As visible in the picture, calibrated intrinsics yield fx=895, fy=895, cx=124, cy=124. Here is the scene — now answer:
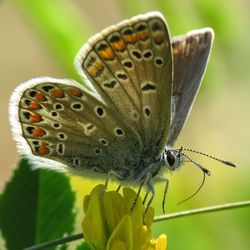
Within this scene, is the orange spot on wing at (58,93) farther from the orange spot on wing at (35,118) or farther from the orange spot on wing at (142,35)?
the orange spot on wing at (142,35)

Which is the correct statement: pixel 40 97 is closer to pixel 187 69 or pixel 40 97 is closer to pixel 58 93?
pixel 58 93

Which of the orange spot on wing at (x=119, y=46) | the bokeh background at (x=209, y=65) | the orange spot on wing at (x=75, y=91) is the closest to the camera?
the orange spot on wing at (x=119, y=46)

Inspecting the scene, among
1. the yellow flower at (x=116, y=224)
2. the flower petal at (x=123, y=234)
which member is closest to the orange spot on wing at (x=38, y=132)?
the yellow flower at (x=116, y=224)

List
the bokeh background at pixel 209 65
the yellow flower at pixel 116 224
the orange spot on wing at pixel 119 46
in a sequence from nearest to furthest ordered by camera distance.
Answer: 1. the yellow flower at pixel 116 224
2. the orange spot on wing at pixel 119 46
3. the bokeh background at pixel 209 65

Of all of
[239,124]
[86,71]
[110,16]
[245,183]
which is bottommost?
[110,16]

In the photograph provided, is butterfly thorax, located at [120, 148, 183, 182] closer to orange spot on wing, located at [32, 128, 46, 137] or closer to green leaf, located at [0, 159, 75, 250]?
orange spot on wing, located at [32, 128, 46, 137]

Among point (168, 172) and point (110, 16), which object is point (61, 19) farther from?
point (110, 16)

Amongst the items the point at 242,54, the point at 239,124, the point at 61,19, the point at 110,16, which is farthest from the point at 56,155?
the point at 110,16
